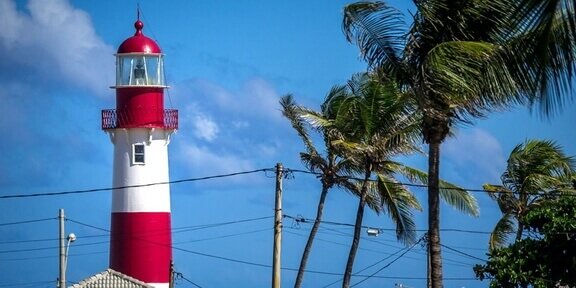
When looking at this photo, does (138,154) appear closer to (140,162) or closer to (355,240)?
(140,162)

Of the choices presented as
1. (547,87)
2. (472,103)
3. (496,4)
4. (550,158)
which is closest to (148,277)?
(550,158)

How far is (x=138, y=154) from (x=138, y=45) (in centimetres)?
375

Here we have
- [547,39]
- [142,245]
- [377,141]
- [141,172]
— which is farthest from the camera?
[141,172]

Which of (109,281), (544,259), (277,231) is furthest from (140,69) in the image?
(544,259)

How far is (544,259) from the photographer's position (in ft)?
99.3

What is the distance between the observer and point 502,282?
30.0 metres

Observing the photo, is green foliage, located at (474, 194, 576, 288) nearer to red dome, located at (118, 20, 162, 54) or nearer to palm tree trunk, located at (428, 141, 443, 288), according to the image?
palm tree trunk, located at (428, 141, 443, 288)

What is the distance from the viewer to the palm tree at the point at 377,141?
34.6m

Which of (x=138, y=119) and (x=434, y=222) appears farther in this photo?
(x=138, y=119)

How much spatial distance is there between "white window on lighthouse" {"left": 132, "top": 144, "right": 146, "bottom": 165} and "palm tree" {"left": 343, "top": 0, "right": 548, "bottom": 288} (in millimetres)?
20024

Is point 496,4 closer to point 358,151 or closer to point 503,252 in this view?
point 503,252

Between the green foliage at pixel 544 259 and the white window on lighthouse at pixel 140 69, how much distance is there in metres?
16.2

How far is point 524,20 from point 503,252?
72.5 ft

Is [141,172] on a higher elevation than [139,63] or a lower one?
lower
